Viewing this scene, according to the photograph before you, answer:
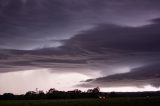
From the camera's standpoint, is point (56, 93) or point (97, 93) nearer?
point (56, 93)

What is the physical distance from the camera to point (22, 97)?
174m

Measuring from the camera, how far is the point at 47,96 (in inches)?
6924

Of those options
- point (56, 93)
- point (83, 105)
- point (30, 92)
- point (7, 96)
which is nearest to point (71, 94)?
point (56, 93)

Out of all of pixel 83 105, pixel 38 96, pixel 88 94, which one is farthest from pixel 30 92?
pixel 83 105

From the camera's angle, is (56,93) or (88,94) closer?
(56,93)

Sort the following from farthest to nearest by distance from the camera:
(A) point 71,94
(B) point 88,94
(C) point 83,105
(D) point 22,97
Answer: (B) point 88,94
(A) point 71,94
(D) point 22,97
(C) point 83,105

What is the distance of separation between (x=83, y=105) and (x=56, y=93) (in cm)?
8844

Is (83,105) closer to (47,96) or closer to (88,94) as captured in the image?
(47,96)

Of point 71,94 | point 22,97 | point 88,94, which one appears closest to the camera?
point 22,97

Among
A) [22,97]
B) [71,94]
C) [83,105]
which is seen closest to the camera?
[83,105]

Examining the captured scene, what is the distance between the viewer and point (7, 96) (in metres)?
176

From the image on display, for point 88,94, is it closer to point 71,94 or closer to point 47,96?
point 71,94

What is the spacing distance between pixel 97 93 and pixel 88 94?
619cm

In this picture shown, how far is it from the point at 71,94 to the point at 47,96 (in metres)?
15.7
